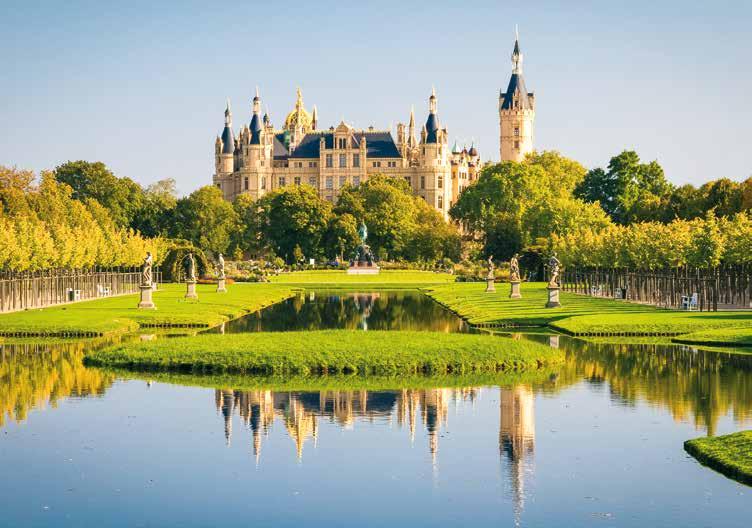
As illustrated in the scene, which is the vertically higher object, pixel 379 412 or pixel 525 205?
pixel 525 205

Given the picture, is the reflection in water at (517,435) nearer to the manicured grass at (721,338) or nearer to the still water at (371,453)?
the still water at (371,453)

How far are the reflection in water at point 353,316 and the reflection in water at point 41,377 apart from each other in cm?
973

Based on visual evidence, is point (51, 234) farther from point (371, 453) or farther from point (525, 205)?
point (525, 205)

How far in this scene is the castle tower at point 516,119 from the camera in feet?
625

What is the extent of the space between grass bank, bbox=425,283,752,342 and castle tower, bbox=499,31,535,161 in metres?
128

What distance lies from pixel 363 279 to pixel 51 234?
42553mm

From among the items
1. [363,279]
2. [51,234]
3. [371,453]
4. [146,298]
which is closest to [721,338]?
[371,453]

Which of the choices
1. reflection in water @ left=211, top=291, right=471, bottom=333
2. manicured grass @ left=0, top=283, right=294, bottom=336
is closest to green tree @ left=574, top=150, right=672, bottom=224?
reflection in water @ left=211, top=291, right=471, bottom=333

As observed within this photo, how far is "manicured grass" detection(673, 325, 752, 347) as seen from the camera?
38.0 meters

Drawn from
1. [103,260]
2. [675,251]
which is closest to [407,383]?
[675,251]

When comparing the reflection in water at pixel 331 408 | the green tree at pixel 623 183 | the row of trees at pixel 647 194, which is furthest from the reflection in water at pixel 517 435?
the green tree at pixel 623 183

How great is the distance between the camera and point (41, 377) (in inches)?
1200

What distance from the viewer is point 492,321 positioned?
158 feet

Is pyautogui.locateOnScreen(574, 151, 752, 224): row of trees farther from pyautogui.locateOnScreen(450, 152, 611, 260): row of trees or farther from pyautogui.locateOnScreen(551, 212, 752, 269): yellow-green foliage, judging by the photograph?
pyautogui.locateOnScreen(551, 212, 752, 269): yellow-green foliage
